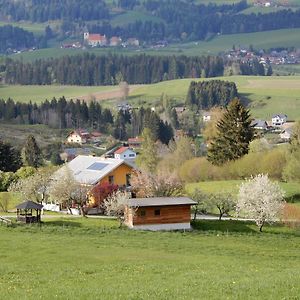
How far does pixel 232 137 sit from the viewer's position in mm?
70125

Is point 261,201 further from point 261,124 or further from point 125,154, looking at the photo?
point 261,124

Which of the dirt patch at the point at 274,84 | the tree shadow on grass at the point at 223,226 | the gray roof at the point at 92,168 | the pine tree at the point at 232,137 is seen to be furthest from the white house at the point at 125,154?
the dirt patch at the point at 274,84

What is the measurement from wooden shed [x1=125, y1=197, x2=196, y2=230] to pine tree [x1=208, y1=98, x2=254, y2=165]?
939 inches

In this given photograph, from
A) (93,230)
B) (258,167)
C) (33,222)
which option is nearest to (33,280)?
(93,230)

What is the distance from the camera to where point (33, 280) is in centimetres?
2455

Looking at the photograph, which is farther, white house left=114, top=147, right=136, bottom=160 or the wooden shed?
white house left=114, top=147, right=136, bottom=160

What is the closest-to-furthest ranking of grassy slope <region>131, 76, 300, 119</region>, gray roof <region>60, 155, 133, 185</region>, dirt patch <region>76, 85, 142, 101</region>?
gray roof <region>60, 155, 133, 185</region> → grassy slope <region>131, 76, 300, 119</region> → dirt patch <region>76, 85, 142, 101</region>

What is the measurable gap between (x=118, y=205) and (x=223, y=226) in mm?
6494

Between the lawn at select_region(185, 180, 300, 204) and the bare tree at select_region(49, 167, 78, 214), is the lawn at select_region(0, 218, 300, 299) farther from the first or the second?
the lawn at select_region(185, 180, 300, 204)

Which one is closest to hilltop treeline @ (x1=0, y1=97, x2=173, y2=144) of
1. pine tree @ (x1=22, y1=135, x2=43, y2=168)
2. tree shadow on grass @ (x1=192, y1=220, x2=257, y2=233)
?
pine tree @ (x1=22, y1=135, x2=43, y2=168)

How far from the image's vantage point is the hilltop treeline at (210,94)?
175 metres

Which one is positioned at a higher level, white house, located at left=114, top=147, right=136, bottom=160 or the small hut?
the small hut

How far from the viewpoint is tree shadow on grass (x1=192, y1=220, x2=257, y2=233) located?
43.9 m

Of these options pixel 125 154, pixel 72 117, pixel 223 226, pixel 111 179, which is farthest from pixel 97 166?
pixel 72 117
